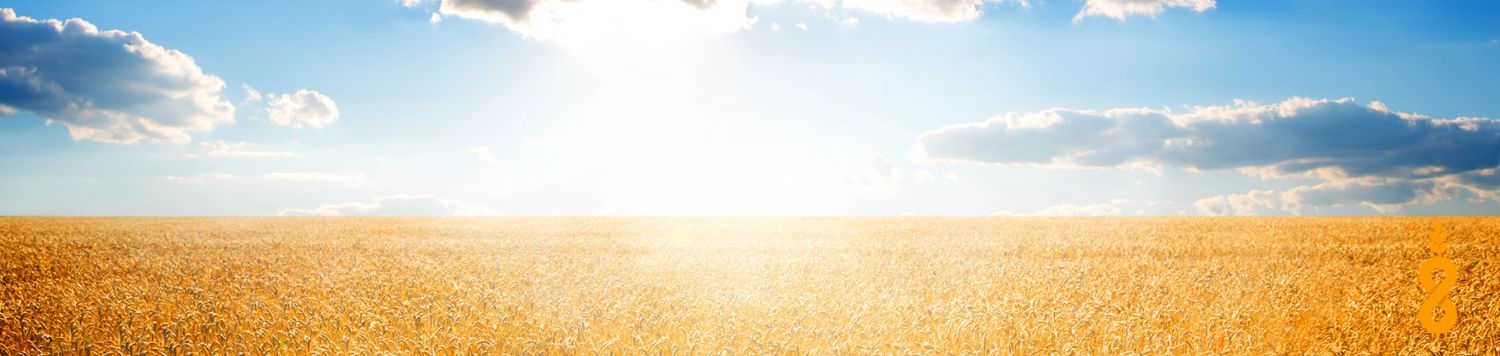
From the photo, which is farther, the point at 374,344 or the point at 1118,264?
the point at 1118,264

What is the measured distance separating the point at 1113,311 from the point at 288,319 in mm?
9205

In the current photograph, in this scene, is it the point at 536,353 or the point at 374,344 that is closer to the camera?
the point at 536,353

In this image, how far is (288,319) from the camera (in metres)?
7.48

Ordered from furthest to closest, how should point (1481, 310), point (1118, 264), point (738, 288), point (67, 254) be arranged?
point (67, 254), point (1118, 264), point (738, 288), point (1481, 310)

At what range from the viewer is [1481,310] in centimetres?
817

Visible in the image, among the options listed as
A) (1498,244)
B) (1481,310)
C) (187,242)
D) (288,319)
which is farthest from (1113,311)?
(187,242)

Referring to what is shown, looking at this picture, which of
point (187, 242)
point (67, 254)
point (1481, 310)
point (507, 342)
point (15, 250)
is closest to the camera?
point (507, 342)

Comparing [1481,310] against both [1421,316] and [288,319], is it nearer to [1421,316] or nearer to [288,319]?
[1421,316]

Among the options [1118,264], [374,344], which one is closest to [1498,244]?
[1118,264]

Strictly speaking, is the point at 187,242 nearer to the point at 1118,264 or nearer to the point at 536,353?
the point at 536,353

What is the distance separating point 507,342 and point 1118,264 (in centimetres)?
1198
